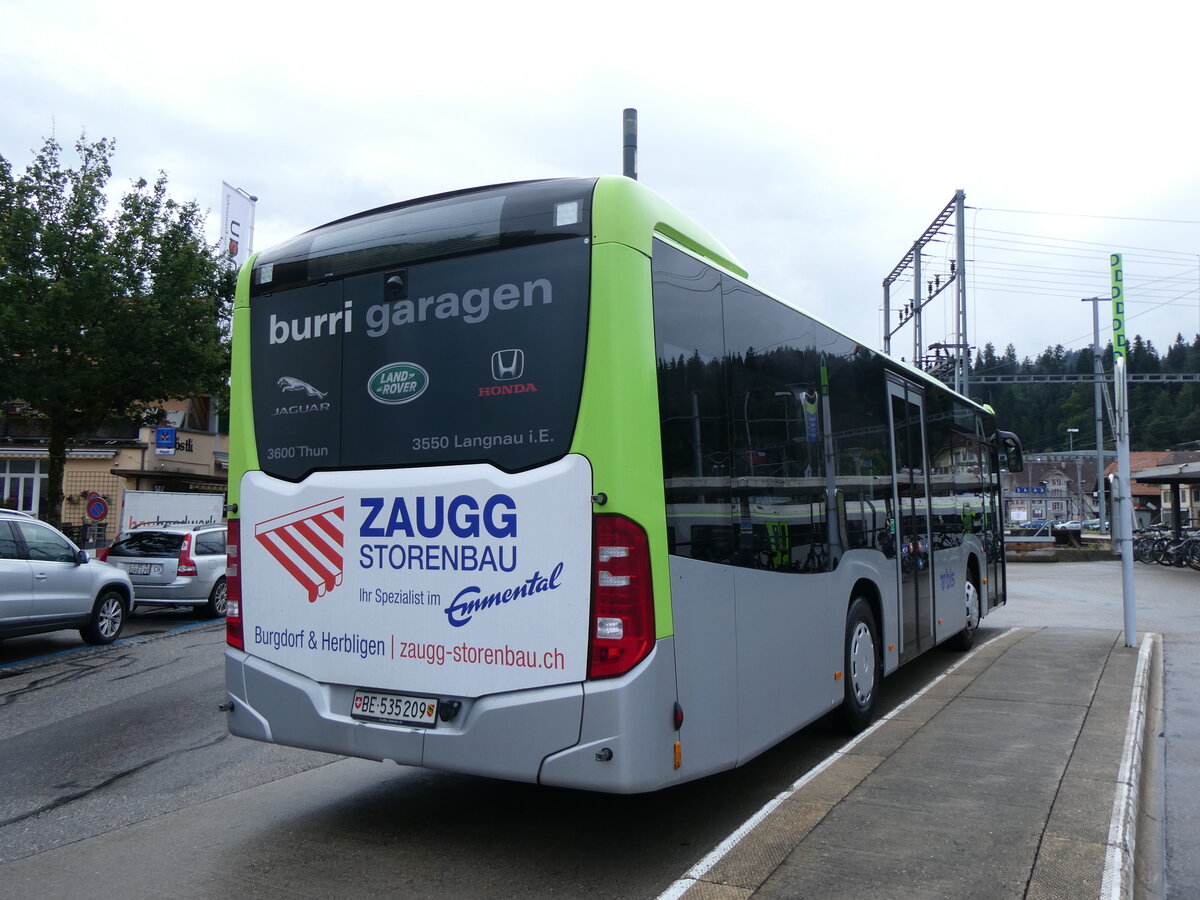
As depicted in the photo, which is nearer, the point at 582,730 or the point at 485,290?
the point at 582,730

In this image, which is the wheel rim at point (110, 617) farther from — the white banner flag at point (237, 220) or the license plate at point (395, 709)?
the white banner flag at point (237, 220)

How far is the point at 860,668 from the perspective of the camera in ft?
22.3

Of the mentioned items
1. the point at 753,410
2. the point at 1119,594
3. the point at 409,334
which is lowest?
the point at 1119,594

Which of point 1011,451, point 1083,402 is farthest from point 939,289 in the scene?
point 1083,402

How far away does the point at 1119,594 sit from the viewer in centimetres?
1980

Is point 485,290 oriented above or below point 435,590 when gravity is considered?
above

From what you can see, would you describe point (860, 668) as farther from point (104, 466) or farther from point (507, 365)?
point (104, 466)

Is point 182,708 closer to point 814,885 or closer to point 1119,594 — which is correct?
point 814,885

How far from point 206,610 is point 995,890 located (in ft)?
48.8

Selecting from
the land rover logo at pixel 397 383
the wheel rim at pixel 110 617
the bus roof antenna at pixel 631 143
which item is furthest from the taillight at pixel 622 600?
the wheel rim at pixel 110 617

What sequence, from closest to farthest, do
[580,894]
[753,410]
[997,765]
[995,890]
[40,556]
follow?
[995,890]
[580,894]
[753,410]
[997,765]
[40,556]

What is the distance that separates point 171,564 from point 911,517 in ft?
39.8

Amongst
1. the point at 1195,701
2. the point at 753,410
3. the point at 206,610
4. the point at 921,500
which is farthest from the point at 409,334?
the point at 206,610

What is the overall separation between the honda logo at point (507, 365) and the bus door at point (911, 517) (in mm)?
4530
